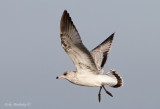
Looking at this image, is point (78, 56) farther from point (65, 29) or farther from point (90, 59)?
point (65, 29)

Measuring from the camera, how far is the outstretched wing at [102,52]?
1217cm

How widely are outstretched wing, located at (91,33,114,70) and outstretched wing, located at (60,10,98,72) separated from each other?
48.4 inches

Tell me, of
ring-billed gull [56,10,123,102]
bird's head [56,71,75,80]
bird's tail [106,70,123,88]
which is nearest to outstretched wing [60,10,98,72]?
ring-billed gull [56,10,123,102]

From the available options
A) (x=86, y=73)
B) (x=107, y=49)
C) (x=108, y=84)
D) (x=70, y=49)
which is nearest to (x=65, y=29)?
(x=70, y=49)

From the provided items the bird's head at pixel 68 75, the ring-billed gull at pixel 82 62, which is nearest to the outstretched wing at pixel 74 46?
the ring-billed gull at pixel 82 62

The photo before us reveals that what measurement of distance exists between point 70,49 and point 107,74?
2.15 meters

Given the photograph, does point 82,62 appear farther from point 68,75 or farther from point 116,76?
point 116,76

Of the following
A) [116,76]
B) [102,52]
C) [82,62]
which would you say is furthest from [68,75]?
[102,52]

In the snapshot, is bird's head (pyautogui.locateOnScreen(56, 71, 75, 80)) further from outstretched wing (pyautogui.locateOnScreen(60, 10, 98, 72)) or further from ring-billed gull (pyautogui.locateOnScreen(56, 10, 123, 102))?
outstretched wing (pyautogui.locateOnScreen(60, 10, 98, 72))

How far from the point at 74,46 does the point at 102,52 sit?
3204 mm

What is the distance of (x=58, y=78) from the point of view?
11.3 metres

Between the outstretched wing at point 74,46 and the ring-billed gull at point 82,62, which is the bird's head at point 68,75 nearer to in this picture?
the ring-billed gull at point 82,62

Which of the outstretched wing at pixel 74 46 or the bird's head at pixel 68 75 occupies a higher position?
the outstretched wing at pixel 74 46

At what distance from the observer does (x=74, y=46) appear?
992cm
